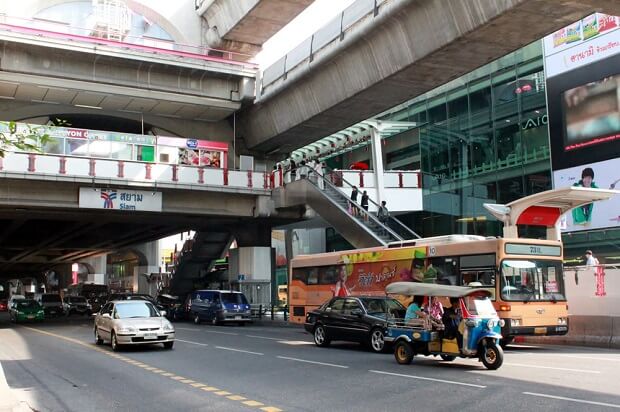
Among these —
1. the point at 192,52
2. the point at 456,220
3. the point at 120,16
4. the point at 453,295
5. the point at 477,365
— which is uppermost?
the point at 120,16

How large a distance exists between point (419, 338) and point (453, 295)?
4.54ft

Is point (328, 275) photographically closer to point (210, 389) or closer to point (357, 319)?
point (357, 319)

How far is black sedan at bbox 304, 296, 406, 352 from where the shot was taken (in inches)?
667

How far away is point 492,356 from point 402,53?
35.3ft

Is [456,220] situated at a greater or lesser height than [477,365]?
greater

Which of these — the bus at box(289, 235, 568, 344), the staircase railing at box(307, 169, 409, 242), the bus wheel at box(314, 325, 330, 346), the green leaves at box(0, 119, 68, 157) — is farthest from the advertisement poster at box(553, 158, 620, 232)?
the green leaves at box(0, 119, 68, 157)

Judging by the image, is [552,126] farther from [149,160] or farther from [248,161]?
[149,160]

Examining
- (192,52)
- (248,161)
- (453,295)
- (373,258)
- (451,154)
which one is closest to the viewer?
(453,295)

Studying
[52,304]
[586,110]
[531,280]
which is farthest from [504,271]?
[52,304]

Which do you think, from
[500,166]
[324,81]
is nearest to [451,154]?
[500,166]

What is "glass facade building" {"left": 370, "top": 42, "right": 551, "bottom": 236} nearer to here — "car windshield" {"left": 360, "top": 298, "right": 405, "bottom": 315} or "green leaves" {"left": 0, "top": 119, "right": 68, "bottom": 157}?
"car windshield" {"left": 360, "top": 298, "right": 405, "bottom": 315}

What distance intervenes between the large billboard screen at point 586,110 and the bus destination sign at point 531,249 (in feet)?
41.3

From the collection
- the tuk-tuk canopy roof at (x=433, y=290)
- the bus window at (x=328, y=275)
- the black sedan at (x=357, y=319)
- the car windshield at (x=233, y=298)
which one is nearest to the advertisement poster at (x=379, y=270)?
the bus window at (x=328, y=275)

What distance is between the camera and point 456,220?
37.7m
